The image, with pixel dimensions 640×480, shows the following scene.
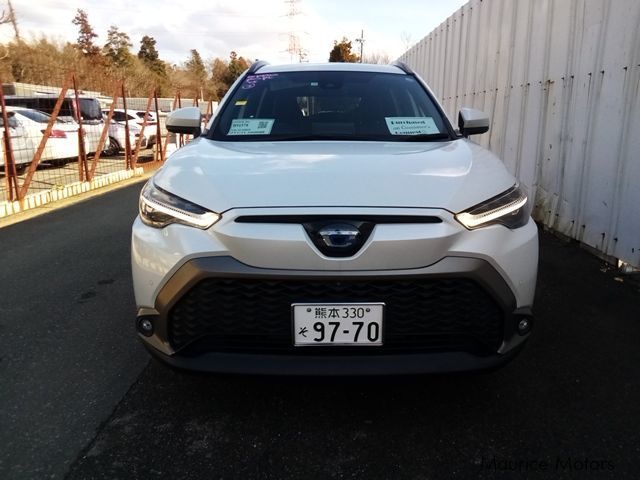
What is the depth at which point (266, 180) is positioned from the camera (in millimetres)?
2021

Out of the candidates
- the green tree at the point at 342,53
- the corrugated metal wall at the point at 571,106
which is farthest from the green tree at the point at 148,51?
the corrugated metal wall at the point at 571,106

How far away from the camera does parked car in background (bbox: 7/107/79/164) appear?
972 cm

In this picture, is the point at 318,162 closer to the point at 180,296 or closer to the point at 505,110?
the point at 180,296

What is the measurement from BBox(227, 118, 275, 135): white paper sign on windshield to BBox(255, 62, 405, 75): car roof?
674mm

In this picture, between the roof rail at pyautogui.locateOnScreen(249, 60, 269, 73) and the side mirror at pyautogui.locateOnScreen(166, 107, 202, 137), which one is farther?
the roof rail at pyautogui.locateOnScreen(249, 60, 269, 73)

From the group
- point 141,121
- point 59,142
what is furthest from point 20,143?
Answer: point 141,121

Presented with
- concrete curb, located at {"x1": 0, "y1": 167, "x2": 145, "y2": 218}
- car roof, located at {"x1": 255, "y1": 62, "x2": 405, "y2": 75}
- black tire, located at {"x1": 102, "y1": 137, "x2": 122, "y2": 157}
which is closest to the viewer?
car roof, located at {"x1": 255, "y1": 62, "x2": 405, "y2": 75}

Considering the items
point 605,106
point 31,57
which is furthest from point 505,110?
point 31,57

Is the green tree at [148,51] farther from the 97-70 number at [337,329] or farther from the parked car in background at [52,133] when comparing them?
the 97-70 number at [337,329]

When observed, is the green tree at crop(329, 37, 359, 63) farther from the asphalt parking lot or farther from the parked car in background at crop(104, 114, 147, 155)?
the asphalt parking lot

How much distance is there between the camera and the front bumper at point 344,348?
187 cm

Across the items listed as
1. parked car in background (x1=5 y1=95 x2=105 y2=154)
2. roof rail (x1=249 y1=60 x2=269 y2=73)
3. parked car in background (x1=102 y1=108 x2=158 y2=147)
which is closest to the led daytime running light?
roof rail (x1=249 y1=60 x2=269 y2=73)

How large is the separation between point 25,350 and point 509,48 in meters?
5.99

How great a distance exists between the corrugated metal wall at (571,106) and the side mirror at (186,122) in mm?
3214
